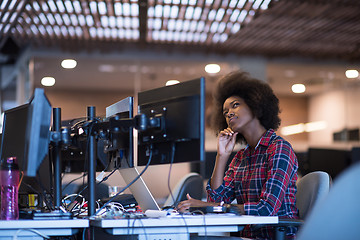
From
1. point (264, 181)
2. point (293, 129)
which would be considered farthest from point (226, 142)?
point (293, 129)

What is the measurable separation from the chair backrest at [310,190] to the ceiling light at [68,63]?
6.05 meters

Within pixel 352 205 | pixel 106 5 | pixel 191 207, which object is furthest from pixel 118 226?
pixel 106 5

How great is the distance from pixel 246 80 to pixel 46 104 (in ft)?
5.32

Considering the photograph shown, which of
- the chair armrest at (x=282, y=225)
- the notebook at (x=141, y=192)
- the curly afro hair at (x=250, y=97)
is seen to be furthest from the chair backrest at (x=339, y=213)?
the curly afro hair at (x=250, y=97)

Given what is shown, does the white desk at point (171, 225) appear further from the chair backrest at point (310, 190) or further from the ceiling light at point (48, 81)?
the ceiling light at point (48, 81)

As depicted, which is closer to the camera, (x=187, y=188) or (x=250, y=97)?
(x=250, y=97)

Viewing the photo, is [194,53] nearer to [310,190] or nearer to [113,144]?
[310,190]

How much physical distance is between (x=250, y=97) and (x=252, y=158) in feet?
1.54

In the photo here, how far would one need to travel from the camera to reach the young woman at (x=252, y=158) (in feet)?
8.45

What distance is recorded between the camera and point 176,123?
7.05 ft

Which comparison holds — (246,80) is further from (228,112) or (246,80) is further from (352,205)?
(352,205)

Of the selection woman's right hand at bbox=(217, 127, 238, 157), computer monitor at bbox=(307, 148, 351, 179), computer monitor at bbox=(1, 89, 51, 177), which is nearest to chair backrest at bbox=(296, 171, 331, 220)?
woman's right hand at bbox=(217, 127, 238, 157)

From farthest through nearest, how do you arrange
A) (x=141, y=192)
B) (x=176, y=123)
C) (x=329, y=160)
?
(x=329, y=160) < (x=141, y=192) < (x=176, y=123)

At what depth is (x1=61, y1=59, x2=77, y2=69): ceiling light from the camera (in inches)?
328
